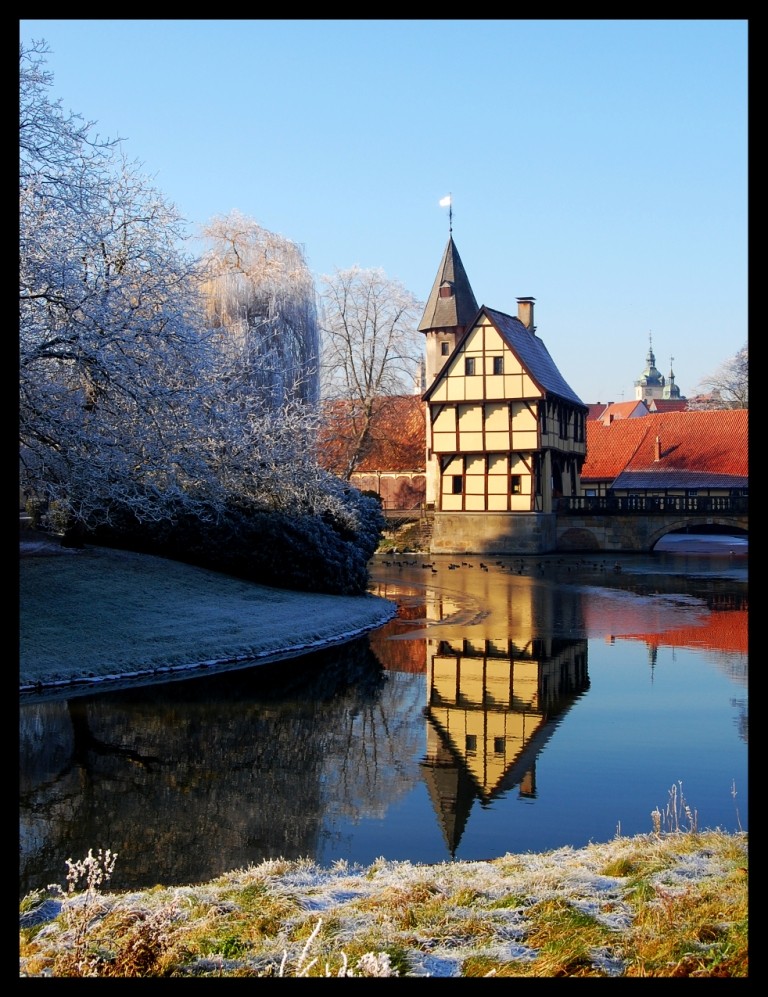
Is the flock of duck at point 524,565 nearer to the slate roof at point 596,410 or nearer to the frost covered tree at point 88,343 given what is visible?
the frost covered tree at point 88,343

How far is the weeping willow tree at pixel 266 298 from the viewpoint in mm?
29031

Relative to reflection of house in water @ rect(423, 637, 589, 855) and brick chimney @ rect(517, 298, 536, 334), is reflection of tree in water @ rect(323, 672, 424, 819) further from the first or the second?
brick chimney @ rect(517, 298, 536, 334)

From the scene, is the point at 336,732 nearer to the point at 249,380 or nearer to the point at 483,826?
the point at 483,826

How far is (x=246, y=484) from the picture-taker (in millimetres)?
20500

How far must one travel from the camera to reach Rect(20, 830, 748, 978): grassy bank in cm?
386

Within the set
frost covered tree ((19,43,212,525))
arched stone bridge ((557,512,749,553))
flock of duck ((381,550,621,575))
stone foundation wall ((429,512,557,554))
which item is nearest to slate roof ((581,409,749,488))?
arched stone bridge ((557,512,749,553))

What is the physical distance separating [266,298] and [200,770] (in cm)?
2326

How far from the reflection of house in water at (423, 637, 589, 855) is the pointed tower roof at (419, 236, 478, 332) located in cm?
3321

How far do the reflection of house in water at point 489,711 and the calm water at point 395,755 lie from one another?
0.03 metres

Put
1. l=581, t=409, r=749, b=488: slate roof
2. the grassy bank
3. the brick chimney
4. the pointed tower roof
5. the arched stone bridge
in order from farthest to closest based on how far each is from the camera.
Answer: the pointed tower roof < the brick chimney < l=581, t=409, r=749, b=488: slate roof < the arched stone bridge < the grassy bank

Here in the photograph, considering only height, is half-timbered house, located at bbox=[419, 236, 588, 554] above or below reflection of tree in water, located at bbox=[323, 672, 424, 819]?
above

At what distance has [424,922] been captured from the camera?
4469 mm
